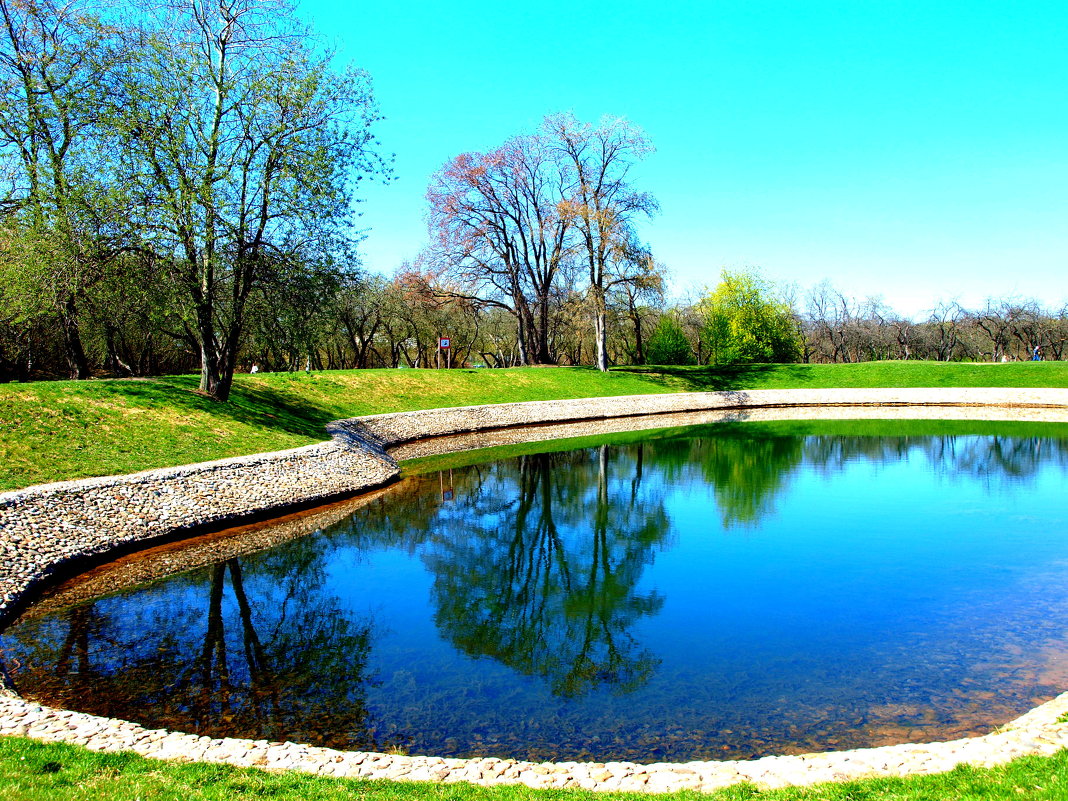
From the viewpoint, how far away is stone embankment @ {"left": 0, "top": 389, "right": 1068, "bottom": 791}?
17.6 ft

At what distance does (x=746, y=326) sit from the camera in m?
55.8

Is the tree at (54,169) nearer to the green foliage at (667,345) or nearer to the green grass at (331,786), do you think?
the green grass at (331,786)

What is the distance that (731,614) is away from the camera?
32.2 feet

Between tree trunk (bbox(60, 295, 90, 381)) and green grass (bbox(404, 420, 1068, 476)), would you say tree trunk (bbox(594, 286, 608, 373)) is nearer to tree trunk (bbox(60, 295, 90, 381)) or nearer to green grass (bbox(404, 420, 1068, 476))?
green grass (bbox(404, 420, 1068, 476))

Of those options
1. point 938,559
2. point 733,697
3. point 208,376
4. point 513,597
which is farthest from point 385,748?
point 208,376

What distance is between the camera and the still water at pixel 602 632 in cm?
688

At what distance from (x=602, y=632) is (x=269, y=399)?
21375 millimetres

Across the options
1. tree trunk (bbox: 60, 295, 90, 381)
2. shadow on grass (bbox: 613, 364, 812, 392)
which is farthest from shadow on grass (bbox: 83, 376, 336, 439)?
shadow on grass (bbox: 613, 364, 812, 392)

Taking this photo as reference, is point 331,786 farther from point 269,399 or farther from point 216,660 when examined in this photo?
point 269,399

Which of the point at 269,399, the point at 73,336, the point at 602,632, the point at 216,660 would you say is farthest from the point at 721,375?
the point at 216,660

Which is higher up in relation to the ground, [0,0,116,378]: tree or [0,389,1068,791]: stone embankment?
[0,0,116,378]: tree

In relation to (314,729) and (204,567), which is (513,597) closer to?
(314,729)

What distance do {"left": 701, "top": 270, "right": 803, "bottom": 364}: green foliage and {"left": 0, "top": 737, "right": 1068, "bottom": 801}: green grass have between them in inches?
2049

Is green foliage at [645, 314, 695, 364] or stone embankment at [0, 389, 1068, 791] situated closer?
stone embankment at [0, 389, 1068, 791]
